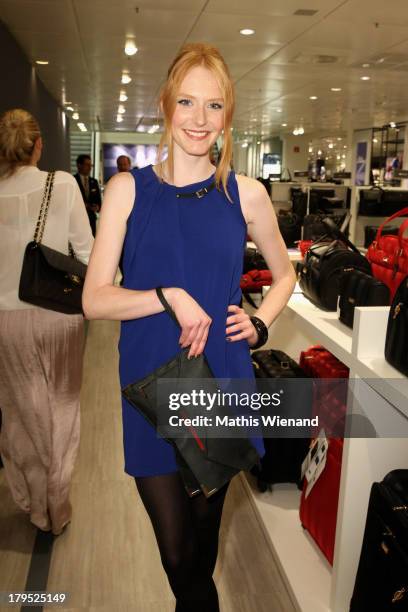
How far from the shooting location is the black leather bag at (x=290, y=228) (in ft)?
21.8

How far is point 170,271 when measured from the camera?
1.50 meters

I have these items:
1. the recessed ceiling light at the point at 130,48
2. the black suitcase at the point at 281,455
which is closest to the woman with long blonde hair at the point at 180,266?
the black suitcase at the point at 281,455

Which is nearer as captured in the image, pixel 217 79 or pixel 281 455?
pixel 217 79

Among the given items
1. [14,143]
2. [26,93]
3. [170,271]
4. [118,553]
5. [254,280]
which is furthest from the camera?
[26,93]

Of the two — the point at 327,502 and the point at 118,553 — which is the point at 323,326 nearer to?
the point at 327,502

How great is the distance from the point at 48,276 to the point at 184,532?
1.19 m

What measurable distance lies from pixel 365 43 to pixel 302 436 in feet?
23.6

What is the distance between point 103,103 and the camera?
57.9 ft

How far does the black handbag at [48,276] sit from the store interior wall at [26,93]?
5266 millimetres

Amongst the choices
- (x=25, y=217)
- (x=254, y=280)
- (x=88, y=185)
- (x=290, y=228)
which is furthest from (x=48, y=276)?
(x=88, y=185)

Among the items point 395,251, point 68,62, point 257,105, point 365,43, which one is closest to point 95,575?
point 395,251

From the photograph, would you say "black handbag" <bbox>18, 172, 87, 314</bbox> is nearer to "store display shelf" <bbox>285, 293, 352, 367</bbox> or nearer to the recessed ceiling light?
"store display shelf" <bbox>285, 293, 352, 367</bbox>

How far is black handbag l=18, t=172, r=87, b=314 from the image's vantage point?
7.88ft

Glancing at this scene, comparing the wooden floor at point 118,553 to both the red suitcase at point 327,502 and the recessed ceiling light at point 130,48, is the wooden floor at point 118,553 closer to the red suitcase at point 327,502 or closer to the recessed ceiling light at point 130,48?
the red suitcase at point 327,502
